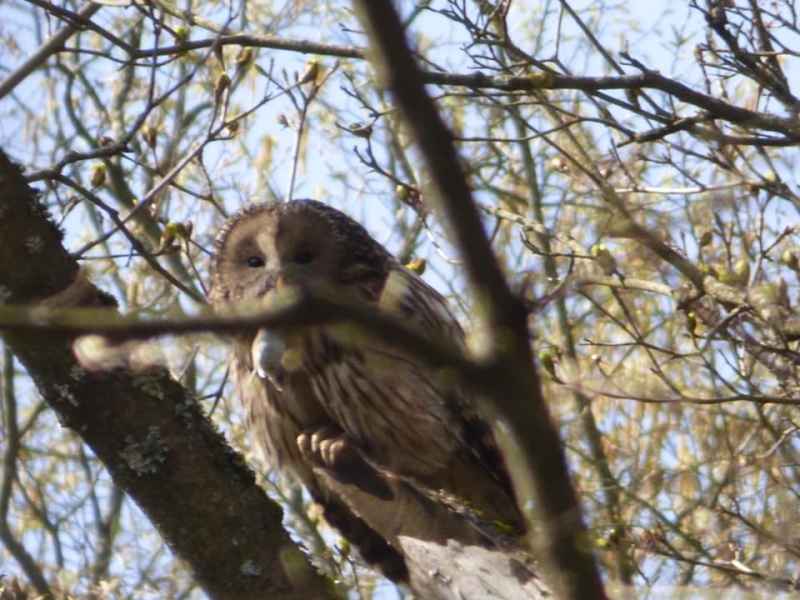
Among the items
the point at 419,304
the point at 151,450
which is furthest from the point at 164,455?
the point at 419,304

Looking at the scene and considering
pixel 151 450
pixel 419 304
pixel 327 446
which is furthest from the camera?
pixel 419 304

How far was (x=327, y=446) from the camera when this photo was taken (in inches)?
149

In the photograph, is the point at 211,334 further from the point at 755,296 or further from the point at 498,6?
the point at 498,6

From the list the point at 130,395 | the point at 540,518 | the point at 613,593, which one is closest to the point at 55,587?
the point at 130,395

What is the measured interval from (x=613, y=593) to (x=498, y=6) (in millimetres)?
2333

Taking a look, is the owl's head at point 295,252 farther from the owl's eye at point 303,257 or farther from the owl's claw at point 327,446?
the owl's claw at point 327,446

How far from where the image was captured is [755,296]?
3570 mm

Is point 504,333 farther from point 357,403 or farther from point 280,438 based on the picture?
point 280,438

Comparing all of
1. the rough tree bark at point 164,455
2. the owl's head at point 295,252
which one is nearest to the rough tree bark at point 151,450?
the rough tree bark at point 164,455

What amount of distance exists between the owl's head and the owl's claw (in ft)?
1.59

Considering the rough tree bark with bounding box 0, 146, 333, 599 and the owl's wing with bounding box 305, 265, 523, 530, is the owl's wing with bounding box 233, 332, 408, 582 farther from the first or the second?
the rough tree bark with bounding box 0, 146, 333, 599

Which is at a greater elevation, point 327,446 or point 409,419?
point 409,419

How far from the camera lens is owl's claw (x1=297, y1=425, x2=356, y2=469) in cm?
359

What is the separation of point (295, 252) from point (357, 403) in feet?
2.07
